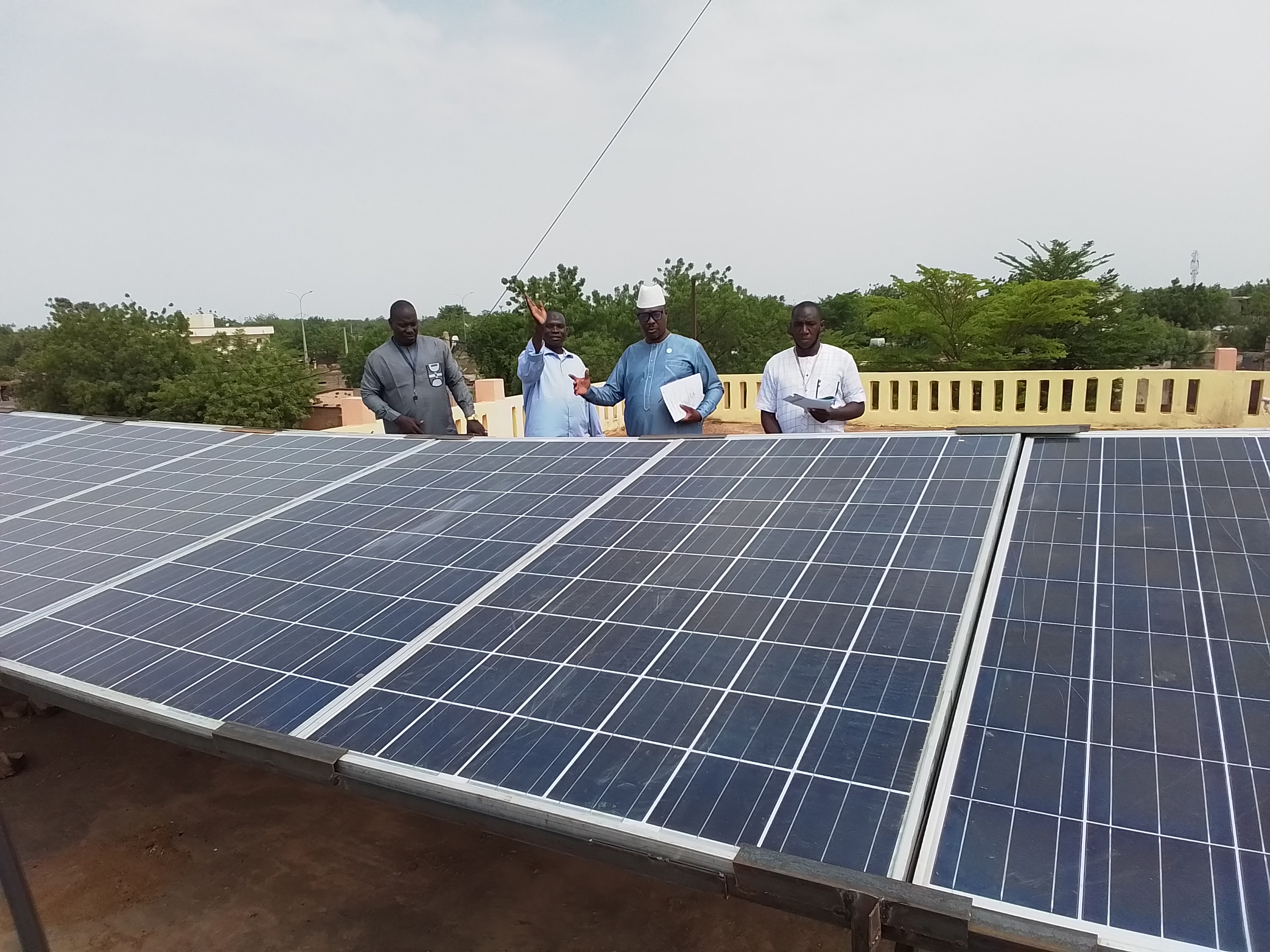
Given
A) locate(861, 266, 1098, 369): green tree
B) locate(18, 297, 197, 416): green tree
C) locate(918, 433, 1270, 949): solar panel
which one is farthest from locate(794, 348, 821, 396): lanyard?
locate(18, 297, 197, 416): green tree

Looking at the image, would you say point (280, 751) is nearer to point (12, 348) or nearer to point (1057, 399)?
point (1057, 399)

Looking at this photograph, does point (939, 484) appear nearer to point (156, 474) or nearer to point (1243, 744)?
point (1243, 744)

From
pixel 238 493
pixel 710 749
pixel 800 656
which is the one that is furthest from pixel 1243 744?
pixel 238 493

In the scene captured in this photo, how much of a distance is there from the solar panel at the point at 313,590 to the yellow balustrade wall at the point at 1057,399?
13.9 m

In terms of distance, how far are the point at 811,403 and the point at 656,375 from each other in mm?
1535

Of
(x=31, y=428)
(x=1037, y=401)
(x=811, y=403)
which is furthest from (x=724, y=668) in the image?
(x=1037, y=401)

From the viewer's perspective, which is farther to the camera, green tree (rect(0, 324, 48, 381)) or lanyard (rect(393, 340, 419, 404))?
green tree (rect(0, 324, 48, 381))

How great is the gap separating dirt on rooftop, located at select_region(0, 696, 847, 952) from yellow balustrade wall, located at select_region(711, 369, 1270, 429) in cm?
1408

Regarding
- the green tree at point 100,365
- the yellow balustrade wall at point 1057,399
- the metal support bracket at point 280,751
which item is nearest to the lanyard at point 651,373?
the metal support bracket at point 280,751

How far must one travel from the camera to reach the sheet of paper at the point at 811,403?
5.21m

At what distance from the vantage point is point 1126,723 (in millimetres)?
2086

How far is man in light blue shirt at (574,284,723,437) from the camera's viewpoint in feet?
20.6

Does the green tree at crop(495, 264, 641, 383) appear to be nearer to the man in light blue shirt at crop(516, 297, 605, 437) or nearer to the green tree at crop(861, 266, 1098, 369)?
the green tree at crop(861, 266, 1098, 369)

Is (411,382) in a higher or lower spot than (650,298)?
lower
